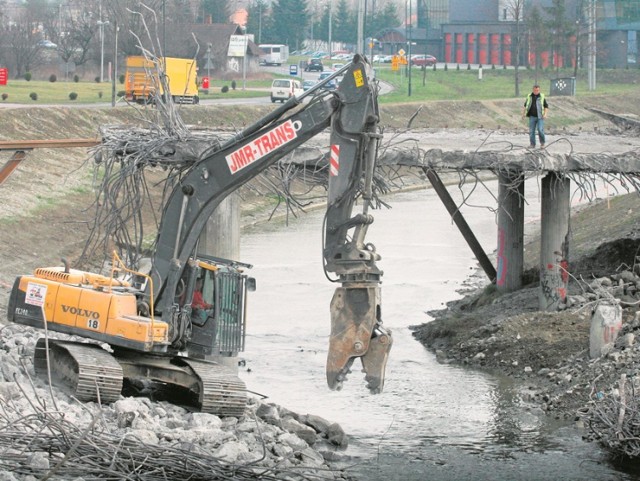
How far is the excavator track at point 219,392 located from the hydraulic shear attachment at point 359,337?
338cm

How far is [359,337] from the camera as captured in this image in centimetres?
1460

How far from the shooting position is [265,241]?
1570 inches

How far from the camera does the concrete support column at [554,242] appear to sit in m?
26.2

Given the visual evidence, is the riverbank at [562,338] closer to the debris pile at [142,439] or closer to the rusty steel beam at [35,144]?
the debris pile at [142,439]

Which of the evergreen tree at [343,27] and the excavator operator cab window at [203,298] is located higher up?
the evergreen tree at [343,27]

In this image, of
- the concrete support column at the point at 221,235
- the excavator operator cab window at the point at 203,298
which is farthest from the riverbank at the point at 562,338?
the excavator operator cab window at the point at 203,298

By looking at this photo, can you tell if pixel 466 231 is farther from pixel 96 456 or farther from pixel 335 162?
pixel 96 456

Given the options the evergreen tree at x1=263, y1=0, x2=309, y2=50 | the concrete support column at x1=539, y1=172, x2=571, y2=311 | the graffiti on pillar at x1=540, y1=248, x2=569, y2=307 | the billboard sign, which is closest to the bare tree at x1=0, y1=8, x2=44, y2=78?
the billboard sign

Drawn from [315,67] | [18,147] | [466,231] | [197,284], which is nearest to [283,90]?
[315,67]

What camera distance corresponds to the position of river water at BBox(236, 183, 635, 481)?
59.5 feet

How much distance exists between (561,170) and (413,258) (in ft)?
41.9

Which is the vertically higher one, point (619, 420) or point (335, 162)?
point (335, 162)

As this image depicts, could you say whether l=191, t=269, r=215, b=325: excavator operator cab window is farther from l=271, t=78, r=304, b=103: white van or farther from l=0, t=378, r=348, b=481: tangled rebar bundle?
l=271, t=78, r=304, b=103: white van

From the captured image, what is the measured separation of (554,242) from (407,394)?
233 inches
